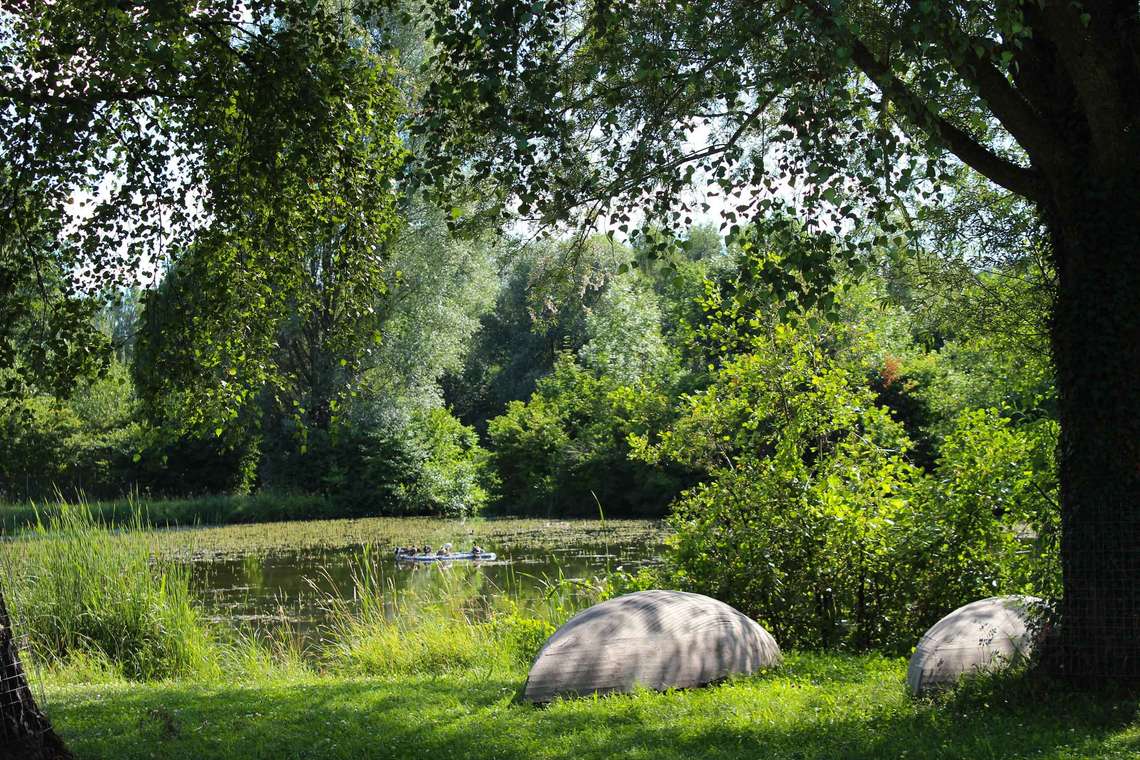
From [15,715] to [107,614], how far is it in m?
4.59

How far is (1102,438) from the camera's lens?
5695 mm

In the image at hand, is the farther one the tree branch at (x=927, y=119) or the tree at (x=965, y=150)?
the tree at (x=965, y=150)

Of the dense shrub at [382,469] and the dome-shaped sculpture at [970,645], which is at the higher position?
the dense shrub at [382,469]

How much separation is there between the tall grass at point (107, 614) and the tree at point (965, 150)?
537 cm

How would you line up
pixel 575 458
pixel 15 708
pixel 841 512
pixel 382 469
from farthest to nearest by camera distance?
pixel 382 469 → pixel 575 458 → pixel 841 512 → pixel 15 708

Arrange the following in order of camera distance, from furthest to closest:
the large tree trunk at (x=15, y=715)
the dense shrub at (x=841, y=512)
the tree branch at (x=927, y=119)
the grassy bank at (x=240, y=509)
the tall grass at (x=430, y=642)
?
the grassy bank at (x=240, y=509) → the tall grass at (x=430, y=642) → the dense shrub at (x=841, y=512) → the large tree trunk at (x=15, y=715) → the tree branch at (x=927, y=119)

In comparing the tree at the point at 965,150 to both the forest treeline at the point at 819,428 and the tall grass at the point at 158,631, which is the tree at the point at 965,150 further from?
the tall grass at the point at 158,631

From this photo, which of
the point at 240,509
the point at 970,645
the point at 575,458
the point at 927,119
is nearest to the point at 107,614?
the point at 970,645

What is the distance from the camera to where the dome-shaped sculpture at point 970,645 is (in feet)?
19.8

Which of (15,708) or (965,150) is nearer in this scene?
(15,708)

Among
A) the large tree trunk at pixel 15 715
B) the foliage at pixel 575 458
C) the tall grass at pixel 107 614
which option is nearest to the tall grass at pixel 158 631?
the tall grass at pixel 107 614

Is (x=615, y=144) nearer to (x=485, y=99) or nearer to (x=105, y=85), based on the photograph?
(x=485, y=99)

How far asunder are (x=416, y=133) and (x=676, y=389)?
836 inches

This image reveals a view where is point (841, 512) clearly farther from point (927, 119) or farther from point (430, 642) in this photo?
point (927, 119)
